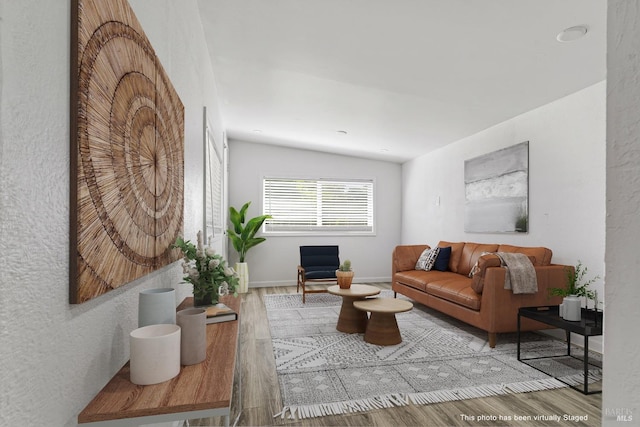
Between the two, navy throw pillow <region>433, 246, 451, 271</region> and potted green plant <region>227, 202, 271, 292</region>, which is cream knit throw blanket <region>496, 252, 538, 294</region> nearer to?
navy throw pillow <region>433, 246, 451, 271</region>

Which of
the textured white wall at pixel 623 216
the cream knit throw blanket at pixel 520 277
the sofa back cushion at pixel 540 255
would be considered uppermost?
the textured white wall at pixel 623 216

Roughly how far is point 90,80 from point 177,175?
39.6 inches

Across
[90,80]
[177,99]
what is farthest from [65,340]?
[177,99]

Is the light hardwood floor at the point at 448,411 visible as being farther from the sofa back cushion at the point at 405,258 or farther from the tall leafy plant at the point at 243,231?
the tall leafy plant at the point at 243,231

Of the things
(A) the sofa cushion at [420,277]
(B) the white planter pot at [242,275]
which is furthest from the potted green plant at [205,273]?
(B) the white planter pot at [242,275]

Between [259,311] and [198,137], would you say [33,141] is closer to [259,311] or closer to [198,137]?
[198,137]

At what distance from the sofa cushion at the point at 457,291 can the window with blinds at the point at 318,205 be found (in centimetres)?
288

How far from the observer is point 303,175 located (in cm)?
662

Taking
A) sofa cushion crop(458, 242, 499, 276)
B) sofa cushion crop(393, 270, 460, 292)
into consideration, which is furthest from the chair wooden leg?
sofa cushion crop(458, 242, 499, 276)

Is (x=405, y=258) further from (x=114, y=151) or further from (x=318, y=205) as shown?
(x=114, y=151)

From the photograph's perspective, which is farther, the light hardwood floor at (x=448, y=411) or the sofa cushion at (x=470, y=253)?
the sofa cushion at (x=470, y=253)

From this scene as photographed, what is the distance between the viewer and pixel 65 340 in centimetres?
80

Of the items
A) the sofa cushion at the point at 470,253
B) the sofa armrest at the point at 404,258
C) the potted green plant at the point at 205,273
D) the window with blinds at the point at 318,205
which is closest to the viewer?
the potted green plant at the point at 205,273

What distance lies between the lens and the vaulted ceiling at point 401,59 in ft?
7.71
